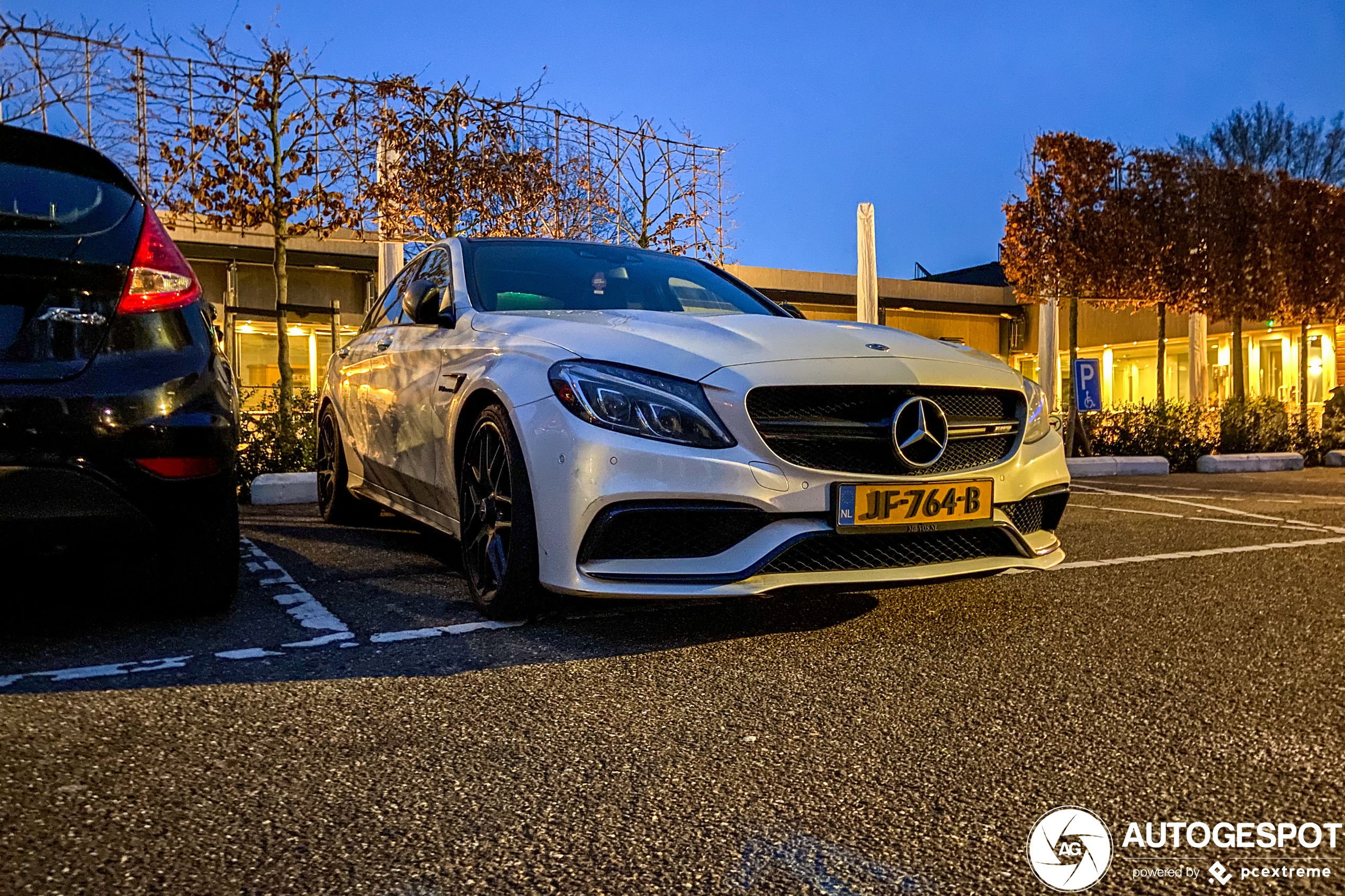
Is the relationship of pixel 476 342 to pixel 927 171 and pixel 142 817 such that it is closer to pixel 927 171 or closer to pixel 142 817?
pixel 142 817

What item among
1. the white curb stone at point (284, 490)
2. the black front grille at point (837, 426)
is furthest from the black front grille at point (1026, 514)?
the white curb stone at point (284, 490)

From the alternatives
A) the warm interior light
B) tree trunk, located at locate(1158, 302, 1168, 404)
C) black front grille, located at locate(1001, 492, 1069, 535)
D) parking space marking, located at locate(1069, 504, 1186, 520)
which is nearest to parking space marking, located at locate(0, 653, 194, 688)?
the warm interior light

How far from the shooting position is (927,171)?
162m

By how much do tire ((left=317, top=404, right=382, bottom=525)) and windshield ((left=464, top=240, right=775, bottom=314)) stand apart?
70.2 inches

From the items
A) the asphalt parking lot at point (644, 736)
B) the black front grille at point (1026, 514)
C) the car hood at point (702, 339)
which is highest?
the car hood at point (702, 339)

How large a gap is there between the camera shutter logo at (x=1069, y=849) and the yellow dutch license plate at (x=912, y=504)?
4.00 ft

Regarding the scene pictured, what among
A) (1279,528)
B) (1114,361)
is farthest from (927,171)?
(1279,528)

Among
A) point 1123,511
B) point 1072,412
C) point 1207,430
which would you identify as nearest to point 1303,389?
point 1207,430

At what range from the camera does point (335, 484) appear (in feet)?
19.6

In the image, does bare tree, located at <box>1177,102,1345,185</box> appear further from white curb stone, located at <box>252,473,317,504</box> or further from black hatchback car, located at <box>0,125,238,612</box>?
black hatchback car, located at <box>0,125,238,612</box>

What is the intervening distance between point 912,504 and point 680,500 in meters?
0.69

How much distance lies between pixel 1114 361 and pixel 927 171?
462ft

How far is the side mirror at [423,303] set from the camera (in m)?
4.20

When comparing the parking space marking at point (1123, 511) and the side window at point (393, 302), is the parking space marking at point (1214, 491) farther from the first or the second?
the side window at point (393, 302)
